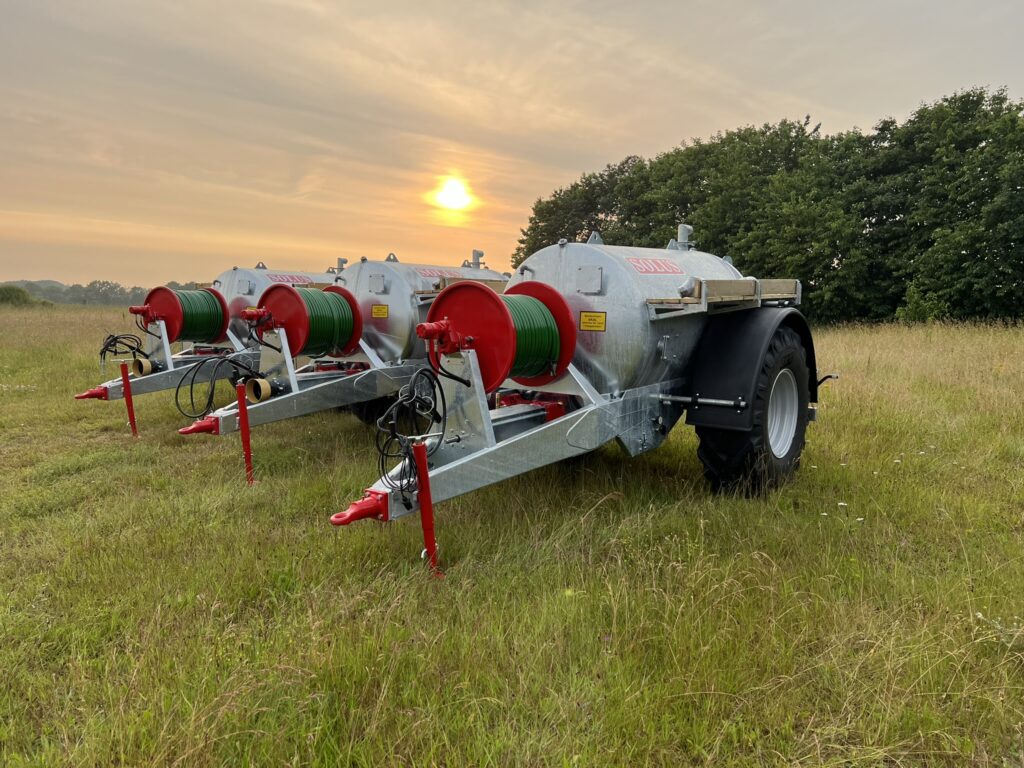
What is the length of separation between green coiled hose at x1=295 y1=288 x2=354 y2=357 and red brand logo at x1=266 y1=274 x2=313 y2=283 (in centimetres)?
223

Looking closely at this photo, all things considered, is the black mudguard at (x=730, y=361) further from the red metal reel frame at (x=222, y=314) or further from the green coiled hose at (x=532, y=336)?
the red metal reel frame at (x=222, y=314)

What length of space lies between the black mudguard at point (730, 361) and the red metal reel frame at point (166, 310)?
19.3ft

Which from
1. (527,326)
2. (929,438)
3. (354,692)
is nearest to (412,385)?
(527,326)

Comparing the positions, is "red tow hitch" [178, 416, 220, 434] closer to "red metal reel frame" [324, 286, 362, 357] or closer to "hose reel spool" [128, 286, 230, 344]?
"red metal reel frame" [324, 286, 362, 357]

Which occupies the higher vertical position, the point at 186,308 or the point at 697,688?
the point at 186,308

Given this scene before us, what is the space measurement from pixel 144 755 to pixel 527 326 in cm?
253

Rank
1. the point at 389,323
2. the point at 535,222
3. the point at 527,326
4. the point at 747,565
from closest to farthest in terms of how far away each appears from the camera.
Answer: the point at 747,565, the point at 527,326, the point at 389,323, the point at 535,222

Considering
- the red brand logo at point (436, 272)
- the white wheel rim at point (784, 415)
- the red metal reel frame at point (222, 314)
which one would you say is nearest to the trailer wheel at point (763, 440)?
the white wheel rim at point (784, 415)

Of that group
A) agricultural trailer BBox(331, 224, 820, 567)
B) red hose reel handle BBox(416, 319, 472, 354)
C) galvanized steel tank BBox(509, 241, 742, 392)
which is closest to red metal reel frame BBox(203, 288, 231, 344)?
agricultural trailer BBox(331, 224, 820, 567)

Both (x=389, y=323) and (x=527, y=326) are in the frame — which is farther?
(x=389, y=323)

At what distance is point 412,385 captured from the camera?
3279 mm

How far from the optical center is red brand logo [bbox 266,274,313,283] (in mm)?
8039

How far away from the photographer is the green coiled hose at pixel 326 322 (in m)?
5.84

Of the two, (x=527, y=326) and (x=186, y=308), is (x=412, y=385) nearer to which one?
(x=527, y=326)
